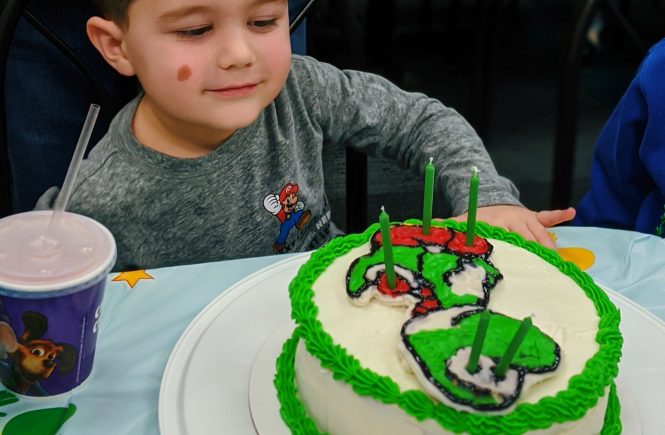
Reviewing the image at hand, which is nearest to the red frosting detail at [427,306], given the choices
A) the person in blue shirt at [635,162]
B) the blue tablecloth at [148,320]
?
the blue tablecloth at [148,320]

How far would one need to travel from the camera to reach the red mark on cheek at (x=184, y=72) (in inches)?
42.7

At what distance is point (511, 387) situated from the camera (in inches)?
27.8

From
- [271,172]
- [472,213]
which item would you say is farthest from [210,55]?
[472,213]

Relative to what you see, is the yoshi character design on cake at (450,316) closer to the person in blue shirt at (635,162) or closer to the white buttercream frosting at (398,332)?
the white buttercream frosting at (398,332)

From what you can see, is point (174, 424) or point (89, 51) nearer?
point (174, 424)

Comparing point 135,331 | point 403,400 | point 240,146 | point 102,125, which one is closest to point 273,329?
point 135,331

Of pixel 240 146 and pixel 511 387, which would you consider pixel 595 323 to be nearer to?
pixel 511 387

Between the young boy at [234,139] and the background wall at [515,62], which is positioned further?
the background wall at [515,62]

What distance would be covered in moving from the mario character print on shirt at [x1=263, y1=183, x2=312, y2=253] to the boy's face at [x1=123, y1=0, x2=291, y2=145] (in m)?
0.22

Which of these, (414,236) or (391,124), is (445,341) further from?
(391,124)

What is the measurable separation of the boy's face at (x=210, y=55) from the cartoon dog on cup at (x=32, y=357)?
42 cm

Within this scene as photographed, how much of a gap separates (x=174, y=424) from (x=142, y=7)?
0.56 meters

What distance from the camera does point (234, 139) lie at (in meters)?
1.30

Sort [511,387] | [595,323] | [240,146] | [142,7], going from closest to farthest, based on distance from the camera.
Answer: [511,387]
[595,323]
[142,7]
[240,146]
